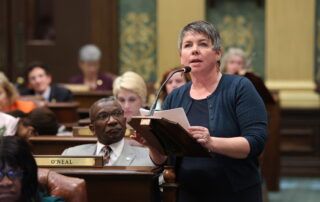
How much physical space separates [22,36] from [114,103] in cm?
634

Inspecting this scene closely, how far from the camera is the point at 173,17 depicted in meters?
9.87

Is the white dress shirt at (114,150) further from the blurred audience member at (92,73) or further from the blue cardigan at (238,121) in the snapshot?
the blurred audience member at (92,73)

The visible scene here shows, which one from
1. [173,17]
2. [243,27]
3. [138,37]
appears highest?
[173,17]

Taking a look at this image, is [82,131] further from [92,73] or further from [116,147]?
[92,73]

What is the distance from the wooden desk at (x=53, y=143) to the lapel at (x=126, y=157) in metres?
0.66

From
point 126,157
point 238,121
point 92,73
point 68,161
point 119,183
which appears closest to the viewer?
point 238,121

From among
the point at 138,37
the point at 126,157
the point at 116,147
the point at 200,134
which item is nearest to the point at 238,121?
the point at 200,134

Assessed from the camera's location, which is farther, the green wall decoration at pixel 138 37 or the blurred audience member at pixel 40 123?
the green wall decoration at pixel 138 37

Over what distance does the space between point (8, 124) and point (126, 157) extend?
1369mm

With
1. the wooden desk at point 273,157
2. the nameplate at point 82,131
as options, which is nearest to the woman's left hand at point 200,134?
the nameplate at point 82,131

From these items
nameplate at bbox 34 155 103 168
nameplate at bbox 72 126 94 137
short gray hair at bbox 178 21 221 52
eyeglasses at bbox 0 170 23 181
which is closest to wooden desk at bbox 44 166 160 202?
nameplate at bbox 34 155 103 168

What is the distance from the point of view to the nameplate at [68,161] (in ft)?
13.1

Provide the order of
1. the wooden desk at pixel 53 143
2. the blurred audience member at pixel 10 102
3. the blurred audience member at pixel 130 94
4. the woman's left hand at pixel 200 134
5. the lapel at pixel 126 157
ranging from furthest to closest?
the blurred audience member at pixel 10 102
the blurred audience member at pixel 130 94
the wooden desk at pixel 53 143
the lapel at pixel 126 157
the woman's left hand at pixel 200 134

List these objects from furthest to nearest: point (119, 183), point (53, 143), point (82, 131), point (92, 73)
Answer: point (92, 73) → point (82, 131) → point (53, 143) → point (119, 183)
